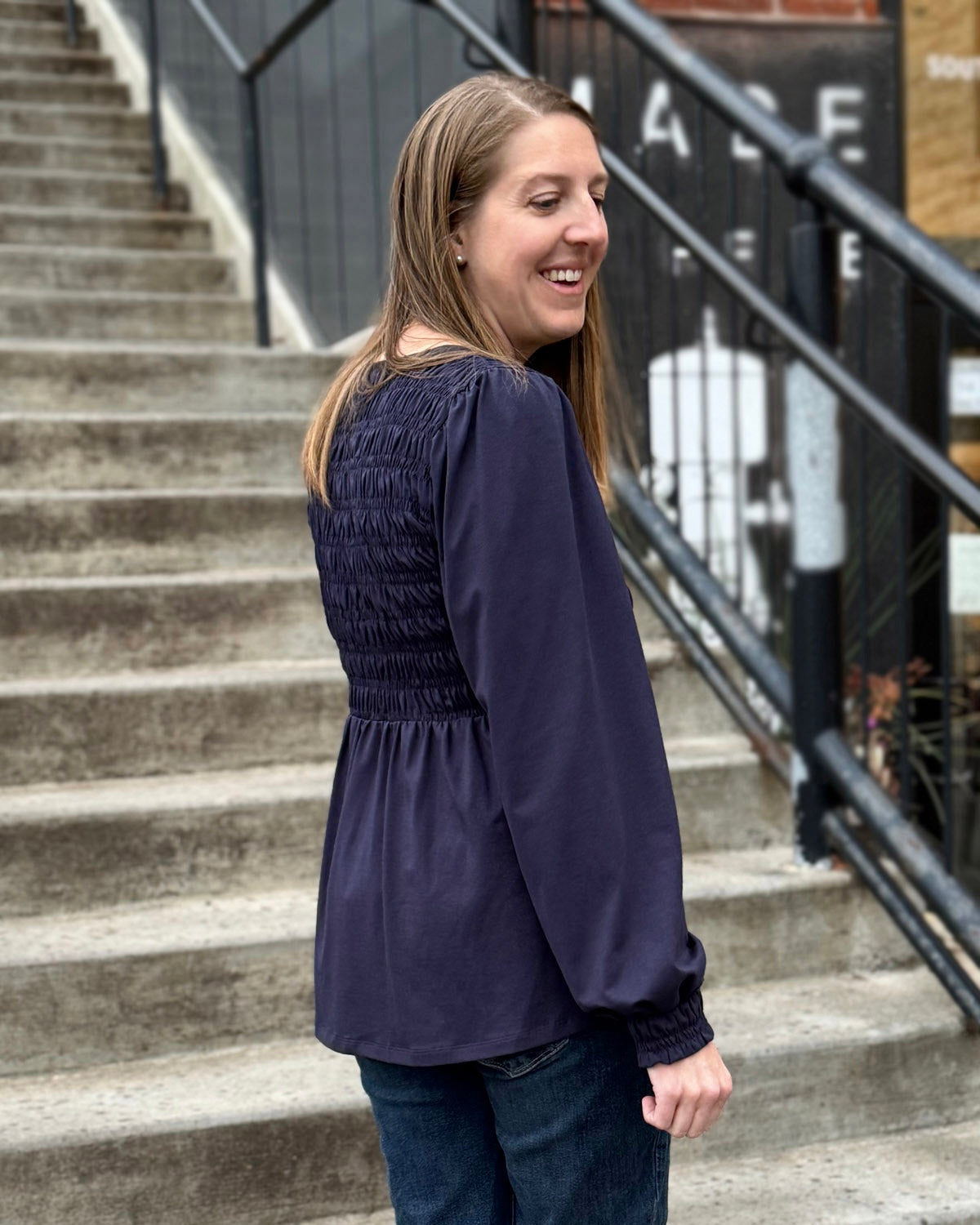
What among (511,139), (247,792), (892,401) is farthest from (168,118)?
(511,139)

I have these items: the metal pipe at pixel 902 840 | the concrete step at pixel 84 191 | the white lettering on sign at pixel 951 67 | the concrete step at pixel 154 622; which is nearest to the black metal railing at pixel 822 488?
the metal pipe at pixel 902 840

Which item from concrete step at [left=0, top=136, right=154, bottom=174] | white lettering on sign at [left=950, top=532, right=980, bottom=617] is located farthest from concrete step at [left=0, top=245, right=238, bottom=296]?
white lettering on sign at [left=950, top=532, right=980, bottom=617]

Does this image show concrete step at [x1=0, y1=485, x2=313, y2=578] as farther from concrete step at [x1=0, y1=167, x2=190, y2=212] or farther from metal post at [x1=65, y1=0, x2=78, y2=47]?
metal post at [x1=65, y1=0, x2=78, y2=47]

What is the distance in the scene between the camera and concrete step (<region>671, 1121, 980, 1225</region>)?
6.39 feet

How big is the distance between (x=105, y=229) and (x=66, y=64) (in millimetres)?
1575

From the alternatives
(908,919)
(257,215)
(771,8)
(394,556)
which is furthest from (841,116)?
(394,556)

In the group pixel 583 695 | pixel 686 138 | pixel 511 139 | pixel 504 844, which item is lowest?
pixel 504 844

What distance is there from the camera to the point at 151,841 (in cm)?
235

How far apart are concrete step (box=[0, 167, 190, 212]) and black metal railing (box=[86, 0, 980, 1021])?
21.0 inches

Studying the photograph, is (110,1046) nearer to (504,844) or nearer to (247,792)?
(247,792)

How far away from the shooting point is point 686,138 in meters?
4.54

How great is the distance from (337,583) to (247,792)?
1.30 meters

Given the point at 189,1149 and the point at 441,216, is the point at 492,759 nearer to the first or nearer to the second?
the point at 441,216

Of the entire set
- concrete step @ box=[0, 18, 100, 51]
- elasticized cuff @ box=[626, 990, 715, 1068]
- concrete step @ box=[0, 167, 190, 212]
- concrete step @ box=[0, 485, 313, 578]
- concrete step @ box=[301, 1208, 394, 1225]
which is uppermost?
concrete step @ box=[0, 18, 100, 51]
